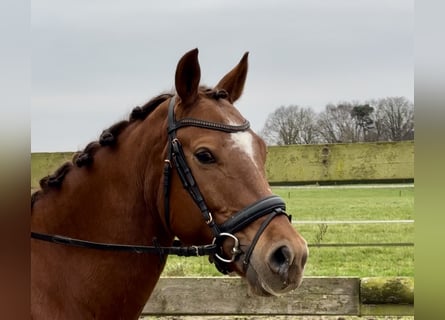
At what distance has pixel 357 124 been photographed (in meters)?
4.84

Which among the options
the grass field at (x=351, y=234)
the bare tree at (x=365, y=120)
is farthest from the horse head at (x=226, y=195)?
the grass field at (x=351, y=234)

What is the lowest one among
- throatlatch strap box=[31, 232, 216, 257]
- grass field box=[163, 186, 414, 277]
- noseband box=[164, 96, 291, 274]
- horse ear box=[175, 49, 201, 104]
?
grass field box=[163, 186, 414, 277]

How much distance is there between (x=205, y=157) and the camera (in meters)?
2.17

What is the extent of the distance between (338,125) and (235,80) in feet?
8.46

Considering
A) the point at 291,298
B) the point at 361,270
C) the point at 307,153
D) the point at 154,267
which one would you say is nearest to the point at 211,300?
the point at 291,298

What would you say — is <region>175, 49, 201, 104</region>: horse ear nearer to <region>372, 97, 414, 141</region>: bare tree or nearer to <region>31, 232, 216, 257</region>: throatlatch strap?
<region>31, 232, 216, 257</region>: throatlatch strap

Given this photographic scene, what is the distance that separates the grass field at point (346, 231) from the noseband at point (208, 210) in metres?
1.97

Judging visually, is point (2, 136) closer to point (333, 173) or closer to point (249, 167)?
point (249, 167)

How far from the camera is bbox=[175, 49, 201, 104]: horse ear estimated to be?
7.55 ft

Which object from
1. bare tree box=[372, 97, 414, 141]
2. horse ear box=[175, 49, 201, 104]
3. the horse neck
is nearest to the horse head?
horse ear box=[175, 49, 201, 104]

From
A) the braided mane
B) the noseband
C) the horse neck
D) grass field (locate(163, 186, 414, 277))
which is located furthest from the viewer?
grass field (locate(163, 186, 414, 277))

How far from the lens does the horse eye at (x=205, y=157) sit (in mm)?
2154

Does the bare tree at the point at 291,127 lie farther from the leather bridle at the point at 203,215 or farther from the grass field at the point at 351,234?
the leather bridle at the point at 203,215

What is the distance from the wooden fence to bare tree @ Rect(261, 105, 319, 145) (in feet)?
4.04
